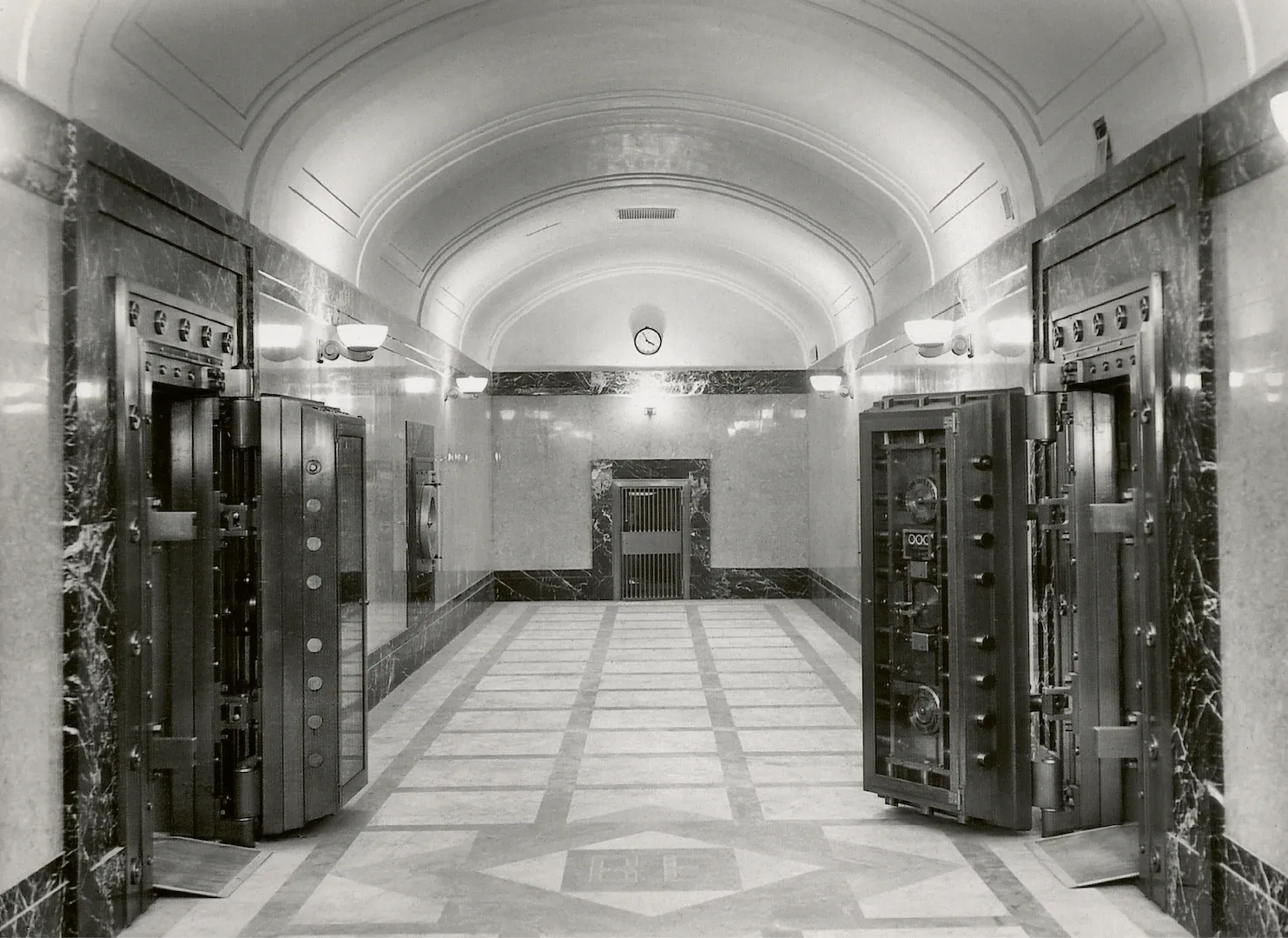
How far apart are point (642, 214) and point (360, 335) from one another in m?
4.53

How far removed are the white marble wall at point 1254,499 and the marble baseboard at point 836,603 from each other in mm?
6214

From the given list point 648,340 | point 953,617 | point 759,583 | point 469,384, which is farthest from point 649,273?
point 953,617

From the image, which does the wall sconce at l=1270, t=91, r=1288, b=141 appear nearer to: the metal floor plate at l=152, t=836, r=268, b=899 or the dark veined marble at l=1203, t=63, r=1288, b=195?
the dark veined marble at l=1203, t=63, r=1288, b=195

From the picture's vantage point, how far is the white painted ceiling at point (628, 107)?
4.31m

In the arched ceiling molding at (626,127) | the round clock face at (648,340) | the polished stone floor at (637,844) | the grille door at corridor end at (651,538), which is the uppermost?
the arched ceiling molding at (626,127)

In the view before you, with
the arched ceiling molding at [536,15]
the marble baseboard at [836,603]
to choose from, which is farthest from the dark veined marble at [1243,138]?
the marble baseboard at [836,603]

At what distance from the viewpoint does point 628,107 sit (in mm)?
7395

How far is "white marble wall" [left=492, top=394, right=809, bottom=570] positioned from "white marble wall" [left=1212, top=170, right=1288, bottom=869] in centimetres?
1093

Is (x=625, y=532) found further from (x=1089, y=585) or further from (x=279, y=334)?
(x=1089, y=585)

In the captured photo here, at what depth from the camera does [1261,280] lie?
3656 mm

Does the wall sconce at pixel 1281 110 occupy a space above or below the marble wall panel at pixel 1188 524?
above

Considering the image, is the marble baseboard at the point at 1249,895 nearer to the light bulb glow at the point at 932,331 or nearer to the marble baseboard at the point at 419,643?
the light bulb glow at the point at 932,331

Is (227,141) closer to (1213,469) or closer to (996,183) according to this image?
(996,183)

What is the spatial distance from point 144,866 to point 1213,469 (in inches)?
172
